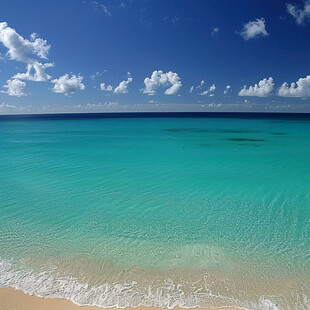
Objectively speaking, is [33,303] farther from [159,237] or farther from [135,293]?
[159,237]

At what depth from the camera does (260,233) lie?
27.4 feet

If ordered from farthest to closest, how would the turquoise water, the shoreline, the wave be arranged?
the turquoise water → the wave → the shoreline

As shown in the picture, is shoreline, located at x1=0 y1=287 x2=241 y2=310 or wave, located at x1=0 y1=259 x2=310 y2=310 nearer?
shoreline, located at x1=0 y1=287 x2=241 y2=310

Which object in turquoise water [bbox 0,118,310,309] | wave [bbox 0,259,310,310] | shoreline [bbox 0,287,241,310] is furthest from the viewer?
turquoise water [bbox 0,118,310,309]

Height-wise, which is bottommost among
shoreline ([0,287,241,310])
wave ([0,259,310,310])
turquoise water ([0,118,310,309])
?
shoreline ([0,287,241,310])

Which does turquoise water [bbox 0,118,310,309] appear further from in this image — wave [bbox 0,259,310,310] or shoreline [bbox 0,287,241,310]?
shoreline [bbox 0,287,241,310]

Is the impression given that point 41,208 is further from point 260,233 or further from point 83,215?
point 260,233

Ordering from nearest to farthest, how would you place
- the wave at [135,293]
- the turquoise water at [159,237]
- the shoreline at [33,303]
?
the shoreline at [33,303] → the wave at [135,293] → the turquoise water at [159,237]

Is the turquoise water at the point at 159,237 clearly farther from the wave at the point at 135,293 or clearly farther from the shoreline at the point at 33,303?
the shoreline at the point at 33,303

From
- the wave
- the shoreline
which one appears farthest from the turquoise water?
the shoreline

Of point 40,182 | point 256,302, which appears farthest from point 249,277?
point 40,182

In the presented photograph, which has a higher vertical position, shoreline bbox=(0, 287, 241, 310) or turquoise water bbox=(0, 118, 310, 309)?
turquoise water bbox=(0, 118, 310, 309)

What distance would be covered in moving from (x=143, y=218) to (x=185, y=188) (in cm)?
429

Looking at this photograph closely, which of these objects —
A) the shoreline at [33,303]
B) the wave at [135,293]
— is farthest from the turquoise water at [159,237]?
the shoreline at [33,303]
